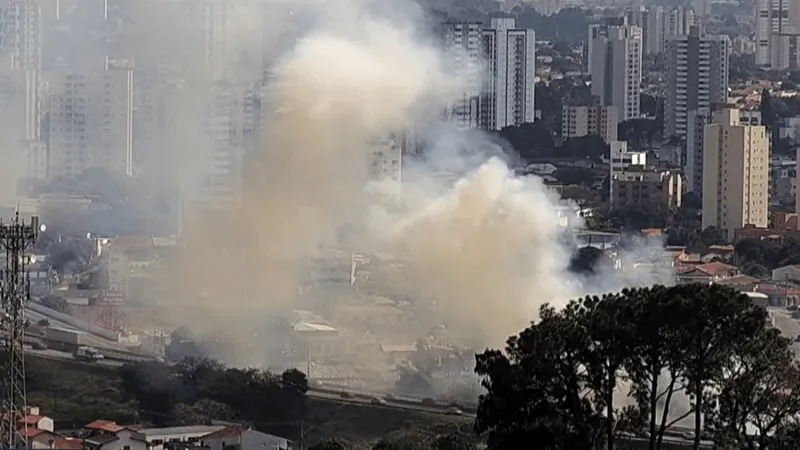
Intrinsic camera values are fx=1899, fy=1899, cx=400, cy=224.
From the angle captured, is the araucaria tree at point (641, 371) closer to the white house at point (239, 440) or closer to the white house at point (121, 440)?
the white house at point (121, 440)

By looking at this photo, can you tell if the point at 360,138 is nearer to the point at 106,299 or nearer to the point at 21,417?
the point at 106,299

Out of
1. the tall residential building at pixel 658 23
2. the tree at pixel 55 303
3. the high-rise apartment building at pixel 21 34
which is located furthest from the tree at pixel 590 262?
the tall residential building at pixel 658 23

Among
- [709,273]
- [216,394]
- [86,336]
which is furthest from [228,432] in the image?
[709,273]

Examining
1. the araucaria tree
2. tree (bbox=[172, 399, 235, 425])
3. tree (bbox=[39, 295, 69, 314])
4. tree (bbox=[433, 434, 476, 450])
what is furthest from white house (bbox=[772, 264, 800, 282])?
the araucaria tree

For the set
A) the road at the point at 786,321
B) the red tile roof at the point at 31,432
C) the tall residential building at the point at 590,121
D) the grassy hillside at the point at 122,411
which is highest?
the tall residential building at the point at 590,121

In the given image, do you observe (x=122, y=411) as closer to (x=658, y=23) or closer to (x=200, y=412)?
(x=200, y=412)
